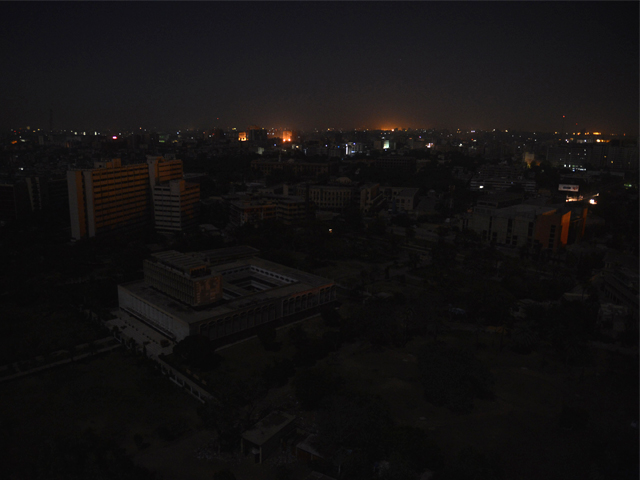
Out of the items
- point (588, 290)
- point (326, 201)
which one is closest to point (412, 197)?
point (326, 201)

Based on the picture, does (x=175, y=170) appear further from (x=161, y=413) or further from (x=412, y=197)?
(x=161, y=413)

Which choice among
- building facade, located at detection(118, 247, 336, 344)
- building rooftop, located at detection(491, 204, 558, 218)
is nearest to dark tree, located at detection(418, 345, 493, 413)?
building facade, located at detection(118, 247, 336, 344)

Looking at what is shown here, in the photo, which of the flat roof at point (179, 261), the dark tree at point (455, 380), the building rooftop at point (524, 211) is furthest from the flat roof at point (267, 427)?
the building rooftop at point (524, 211)

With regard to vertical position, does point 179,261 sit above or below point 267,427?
above

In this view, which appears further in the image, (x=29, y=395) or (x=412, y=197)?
(x=412, y=197)

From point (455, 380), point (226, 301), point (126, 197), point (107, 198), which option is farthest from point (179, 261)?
point (126, 197)

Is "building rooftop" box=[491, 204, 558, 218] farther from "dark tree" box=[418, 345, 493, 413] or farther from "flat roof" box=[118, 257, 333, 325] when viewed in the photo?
"dark tree" box=[418, 345, 493, 413]

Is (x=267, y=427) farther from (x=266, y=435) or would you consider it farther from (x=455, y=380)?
(x=455, y=380)
